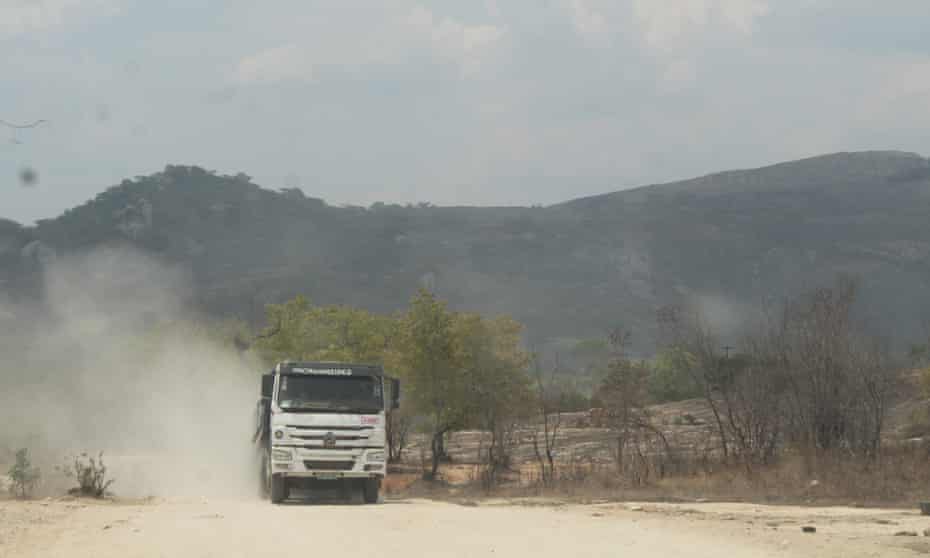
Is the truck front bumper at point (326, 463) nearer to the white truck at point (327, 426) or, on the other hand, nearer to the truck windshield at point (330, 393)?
the white truck at point (327, 426)

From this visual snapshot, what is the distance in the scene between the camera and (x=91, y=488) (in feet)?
94.3

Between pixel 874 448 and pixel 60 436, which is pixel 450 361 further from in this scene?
pixel 60 436

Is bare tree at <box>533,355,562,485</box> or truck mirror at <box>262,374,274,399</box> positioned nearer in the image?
truck mirror at <box>262,374,274,399</box>

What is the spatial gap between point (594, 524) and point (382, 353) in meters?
34.9

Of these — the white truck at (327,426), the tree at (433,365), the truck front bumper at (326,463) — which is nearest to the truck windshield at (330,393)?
the white truck at (327,426)

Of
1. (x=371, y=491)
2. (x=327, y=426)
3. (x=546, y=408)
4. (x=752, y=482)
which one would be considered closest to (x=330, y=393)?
(x=327, y=426)

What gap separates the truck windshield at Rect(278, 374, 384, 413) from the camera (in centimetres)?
2695

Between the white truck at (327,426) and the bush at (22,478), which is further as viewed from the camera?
the bush at (22,478)

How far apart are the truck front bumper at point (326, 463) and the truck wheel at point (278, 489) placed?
0.31 meters

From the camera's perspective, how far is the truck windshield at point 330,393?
26953mm

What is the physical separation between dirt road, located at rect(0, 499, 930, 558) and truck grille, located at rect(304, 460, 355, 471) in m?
2.56

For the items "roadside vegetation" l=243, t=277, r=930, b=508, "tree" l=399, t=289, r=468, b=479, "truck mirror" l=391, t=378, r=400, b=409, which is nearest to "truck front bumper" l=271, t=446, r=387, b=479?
"truck mirror" l=391, t=378, r=400, b=409

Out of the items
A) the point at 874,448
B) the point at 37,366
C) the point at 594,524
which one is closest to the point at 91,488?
the point at 594,524

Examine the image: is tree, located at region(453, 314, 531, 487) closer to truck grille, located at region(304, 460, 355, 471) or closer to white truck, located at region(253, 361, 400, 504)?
white truck, located at region(253, 361, 400, 504)
